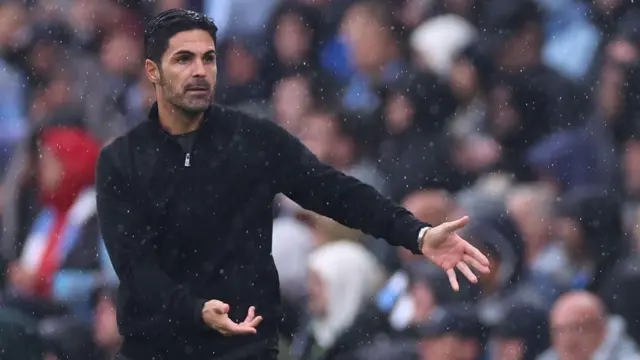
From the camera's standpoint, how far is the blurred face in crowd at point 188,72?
4.34m

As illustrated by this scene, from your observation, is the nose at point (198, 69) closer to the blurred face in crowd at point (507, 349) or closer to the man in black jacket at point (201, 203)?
the man in black jacket at point (201, 203)

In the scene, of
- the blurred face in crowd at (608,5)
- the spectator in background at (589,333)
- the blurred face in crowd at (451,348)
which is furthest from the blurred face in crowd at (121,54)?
the spectator in background at (589,333)

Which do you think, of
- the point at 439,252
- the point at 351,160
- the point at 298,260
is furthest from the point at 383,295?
the point at 439,252

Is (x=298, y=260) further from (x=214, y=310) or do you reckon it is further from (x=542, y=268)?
(x=214, y=310)

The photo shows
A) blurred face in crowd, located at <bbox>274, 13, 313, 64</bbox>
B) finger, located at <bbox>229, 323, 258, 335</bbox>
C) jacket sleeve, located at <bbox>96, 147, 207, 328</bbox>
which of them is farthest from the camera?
blurred face in crowd, located at <bbox>274, 13, 313, 64</bbox>

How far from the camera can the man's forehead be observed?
440 cm

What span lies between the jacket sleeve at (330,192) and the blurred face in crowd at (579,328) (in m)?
1.47

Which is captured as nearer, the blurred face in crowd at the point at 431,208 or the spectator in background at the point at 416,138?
the blurred face in crowd at the point at 431,208

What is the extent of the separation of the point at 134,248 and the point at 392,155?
249 centimetres

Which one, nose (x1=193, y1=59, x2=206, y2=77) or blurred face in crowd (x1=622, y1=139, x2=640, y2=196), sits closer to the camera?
nose (x1=193, y1=59, x2=206, y2=77)

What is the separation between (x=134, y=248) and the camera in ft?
14.1

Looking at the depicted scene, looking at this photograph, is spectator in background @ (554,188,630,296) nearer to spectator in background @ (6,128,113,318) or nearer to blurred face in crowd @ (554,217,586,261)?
blurred face in crowd @ (554,217,586,261)

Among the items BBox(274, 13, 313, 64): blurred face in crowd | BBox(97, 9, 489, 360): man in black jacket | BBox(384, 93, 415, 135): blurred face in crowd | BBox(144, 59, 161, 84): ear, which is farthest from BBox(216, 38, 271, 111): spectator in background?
BBox(97, 9, 489, 360): man in black jacket

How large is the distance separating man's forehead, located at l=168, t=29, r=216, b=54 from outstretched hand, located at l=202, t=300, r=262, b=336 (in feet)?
2.57
